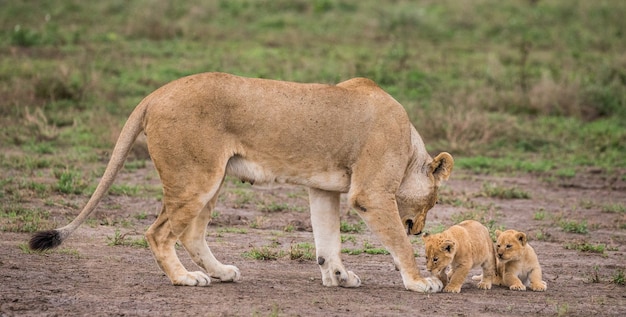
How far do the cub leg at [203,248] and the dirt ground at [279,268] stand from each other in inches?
3.5

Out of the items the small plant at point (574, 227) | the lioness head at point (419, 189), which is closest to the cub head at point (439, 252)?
the lioness head at point (419, 189)

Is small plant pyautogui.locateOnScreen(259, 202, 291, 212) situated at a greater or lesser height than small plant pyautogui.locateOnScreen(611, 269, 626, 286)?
greater

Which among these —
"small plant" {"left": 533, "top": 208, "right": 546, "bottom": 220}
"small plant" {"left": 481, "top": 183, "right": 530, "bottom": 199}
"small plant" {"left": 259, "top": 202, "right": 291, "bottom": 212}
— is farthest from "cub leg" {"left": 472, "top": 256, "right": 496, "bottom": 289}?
"small plant" {"left": 481, "top": 183, "right": 530, "bottom": 199}

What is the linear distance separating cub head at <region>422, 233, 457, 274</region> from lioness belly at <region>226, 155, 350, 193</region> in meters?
0.68

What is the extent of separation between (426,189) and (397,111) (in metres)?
0.61

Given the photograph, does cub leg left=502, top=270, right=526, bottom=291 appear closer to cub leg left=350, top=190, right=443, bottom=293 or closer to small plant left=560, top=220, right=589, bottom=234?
cub leg left=350, top=190, right=443, bottom=293

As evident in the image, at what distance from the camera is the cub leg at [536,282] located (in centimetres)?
696

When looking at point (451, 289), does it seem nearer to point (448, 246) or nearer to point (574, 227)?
point (448, 246)

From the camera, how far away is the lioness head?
6871mm

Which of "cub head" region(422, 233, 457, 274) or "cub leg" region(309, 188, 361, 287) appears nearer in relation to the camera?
"cub head" region(422, 233, 457, 274)

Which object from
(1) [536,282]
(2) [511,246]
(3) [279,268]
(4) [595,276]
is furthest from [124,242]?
(4) [595,276]

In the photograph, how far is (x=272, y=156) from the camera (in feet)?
21.1

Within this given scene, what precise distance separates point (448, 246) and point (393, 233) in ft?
1.26

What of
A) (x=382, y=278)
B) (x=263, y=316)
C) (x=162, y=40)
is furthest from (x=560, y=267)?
(x=162, y=40)
